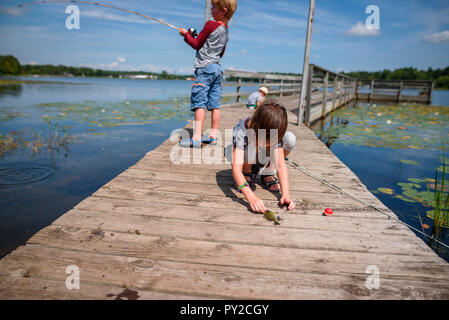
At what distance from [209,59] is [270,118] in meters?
1.83

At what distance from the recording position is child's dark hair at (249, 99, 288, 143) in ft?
6.00

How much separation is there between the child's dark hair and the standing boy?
1.65m

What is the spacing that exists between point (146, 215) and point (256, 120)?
1078 mm

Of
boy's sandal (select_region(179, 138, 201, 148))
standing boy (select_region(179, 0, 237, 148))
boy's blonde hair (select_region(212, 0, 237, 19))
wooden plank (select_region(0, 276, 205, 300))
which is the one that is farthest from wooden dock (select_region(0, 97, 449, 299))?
boy's blonde hair (select_region(212, 0, 237, 19))

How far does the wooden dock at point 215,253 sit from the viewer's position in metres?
1.13

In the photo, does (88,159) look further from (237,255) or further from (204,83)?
(237,255)

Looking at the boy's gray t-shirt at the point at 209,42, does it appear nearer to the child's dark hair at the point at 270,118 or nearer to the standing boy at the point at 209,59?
the standing boy at the point at 209,59

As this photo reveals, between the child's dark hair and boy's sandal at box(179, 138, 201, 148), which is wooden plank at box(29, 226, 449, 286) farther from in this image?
boy's sandal at box(179, 138, 201, 148)

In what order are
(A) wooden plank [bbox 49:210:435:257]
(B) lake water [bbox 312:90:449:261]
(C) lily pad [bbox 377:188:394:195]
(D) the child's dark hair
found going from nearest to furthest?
(A) wooden plank [bbox 49:210:435:257]
(D) the child's dark hair
(B) lake water [bbox 312:90:449:261]
(C) lily pad [bbox 377:188:394:195]

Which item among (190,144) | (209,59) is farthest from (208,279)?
(209,59)
